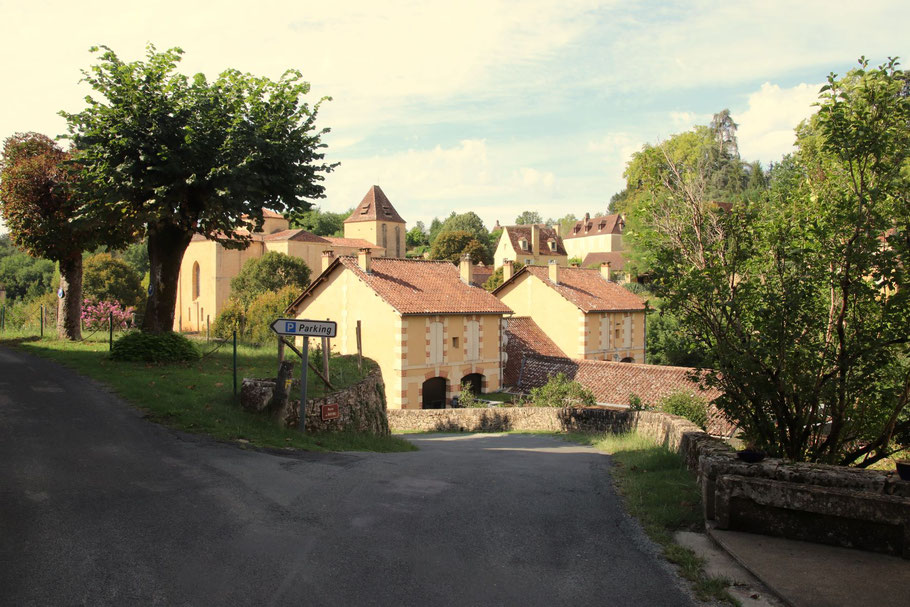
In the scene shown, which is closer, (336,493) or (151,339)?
(336,493)

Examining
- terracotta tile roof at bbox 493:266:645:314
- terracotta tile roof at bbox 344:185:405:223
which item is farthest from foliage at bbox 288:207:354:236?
terracotta tile roof at bbox 493:266:645:314

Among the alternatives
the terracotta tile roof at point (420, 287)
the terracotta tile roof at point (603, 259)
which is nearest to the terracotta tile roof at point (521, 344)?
the terracotta tile roof at point (420, 287)

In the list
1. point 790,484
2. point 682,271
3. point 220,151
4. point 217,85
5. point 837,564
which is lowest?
point 837,564

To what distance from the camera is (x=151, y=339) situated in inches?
605

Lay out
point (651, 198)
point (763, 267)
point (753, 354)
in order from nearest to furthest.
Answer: point (753, 354) → point (763, 267) → point (651, 198)

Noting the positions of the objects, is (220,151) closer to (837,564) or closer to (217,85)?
(217,85)

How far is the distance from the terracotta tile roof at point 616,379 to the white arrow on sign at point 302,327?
1876 cm

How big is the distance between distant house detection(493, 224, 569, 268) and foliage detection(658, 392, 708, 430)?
2527 inches

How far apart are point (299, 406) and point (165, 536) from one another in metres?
6.05

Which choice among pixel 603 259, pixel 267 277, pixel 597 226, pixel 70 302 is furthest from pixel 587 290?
pixel 597 226

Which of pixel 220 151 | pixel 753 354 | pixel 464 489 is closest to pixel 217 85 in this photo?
pixel 220 151

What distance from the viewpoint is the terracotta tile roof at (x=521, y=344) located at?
119ft

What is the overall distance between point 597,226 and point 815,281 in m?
95.5

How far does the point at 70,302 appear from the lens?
20156 mm
